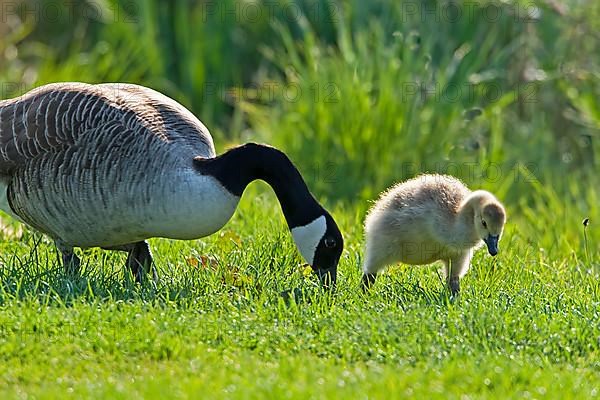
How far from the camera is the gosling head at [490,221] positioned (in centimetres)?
677

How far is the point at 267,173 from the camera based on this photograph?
709 cm

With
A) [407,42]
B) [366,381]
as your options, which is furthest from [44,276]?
[407,42]

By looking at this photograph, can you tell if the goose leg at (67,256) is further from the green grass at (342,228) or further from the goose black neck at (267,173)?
the goose black neck at (267,173)

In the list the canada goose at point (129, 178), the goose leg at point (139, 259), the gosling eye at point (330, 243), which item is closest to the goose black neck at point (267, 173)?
the canada goose at point (129, 178)

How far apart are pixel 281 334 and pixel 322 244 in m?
1.00

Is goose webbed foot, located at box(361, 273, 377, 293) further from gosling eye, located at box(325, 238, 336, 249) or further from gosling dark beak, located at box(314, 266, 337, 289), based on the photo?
gosling eye, located at box(325, 238, 336, 249)

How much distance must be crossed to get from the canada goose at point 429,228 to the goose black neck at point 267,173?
538 millimetres

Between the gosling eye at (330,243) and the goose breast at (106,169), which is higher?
the goose breast at (106,169)

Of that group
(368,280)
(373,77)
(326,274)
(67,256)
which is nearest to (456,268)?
(368,280)

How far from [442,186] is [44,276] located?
2.65 metres

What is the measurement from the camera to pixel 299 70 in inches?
488

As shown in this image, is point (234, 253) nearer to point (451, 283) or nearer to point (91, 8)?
point (451, 283)

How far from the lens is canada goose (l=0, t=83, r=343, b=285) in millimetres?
6887

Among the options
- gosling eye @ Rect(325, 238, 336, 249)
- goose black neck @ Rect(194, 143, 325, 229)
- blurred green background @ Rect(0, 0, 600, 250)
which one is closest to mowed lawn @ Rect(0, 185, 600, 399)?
gosling eye @ Rect(325, 238, 336, 249)
